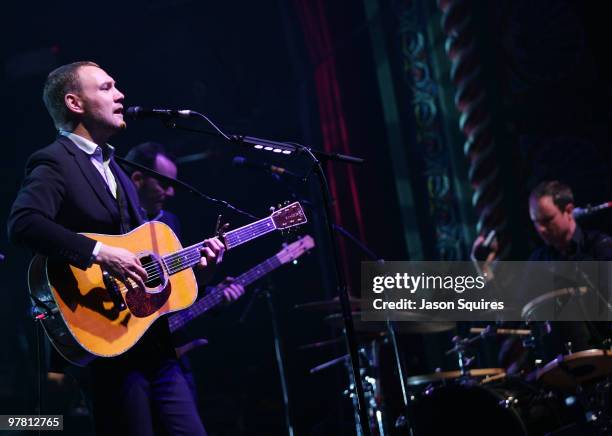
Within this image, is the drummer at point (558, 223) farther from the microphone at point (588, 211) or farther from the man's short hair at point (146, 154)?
the man's short hair at point (146, 154)

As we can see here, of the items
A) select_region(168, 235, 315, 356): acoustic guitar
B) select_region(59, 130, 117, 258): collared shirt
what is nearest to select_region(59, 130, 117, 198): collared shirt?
select_region(59, 130, 117, 258): collared shirt

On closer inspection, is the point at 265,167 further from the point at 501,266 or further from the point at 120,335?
the point at 501,266

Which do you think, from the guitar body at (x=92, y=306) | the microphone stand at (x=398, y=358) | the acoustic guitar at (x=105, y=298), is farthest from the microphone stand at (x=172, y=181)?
the microphone stand at (x=398, y=358)

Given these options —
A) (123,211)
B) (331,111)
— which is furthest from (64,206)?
(331,111)

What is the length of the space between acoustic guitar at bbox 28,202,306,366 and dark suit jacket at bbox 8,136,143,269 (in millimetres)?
87

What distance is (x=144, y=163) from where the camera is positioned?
17.1 feet

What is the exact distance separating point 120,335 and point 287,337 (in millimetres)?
5034

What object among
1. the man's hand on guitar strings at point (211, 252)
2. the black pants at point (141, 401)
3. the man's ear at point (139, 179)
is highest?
the man's ear at point (139, 179)

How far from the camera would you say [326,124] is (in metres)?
7.48

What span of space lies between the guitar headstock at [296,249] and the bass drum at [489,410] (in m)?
1.47

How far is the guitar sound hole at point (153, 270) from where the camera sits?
128 inches

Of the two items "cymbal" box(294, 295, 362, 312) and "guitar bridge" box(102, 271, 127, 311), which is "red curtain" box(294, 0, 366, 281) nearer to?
"cymbal" box(294, 295, 362, 312)

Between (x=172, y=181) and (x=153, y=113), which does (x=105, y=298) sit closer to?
(x=153, y=113)

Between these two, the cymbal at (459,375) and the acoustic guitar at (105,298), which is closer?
the acoustic guitar at (105,298)
